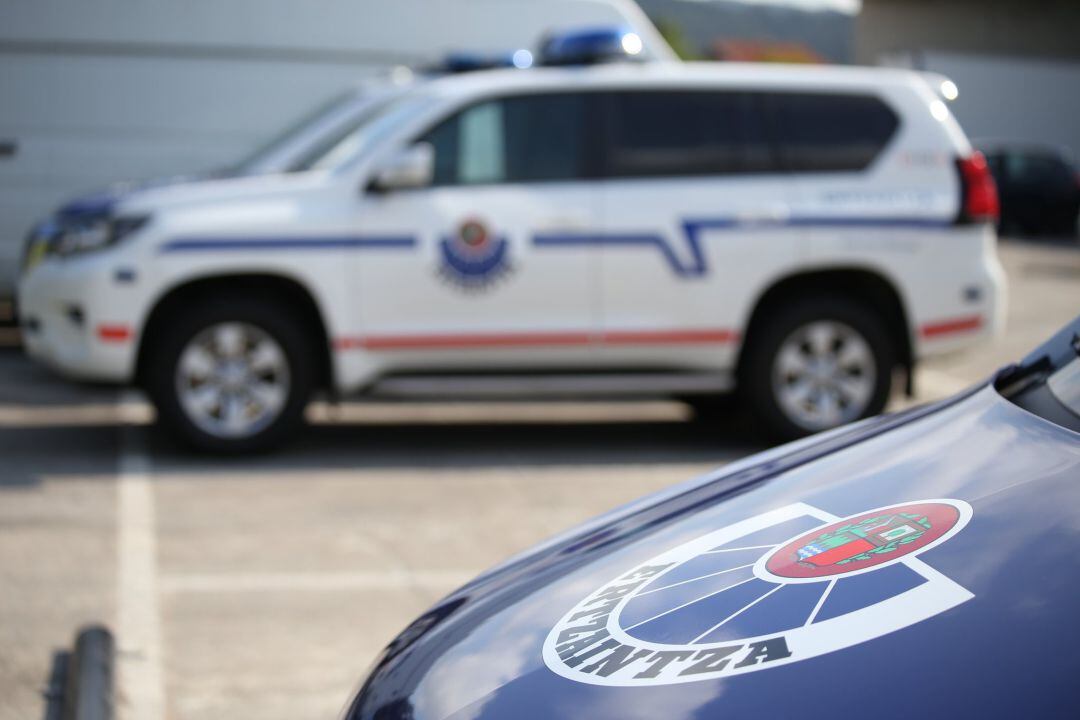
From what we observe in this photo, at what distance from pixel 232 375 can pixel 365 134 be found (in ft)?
4.35

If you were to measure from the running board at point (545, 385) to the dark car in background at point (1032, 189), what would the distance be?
67.8 feet

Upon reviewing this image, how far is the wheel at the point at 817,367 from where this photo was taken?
7719mm

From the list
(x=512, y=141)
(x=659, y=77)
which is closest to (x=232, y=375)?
(x=512, y=141)

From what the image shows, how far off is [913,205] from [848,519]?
593cm

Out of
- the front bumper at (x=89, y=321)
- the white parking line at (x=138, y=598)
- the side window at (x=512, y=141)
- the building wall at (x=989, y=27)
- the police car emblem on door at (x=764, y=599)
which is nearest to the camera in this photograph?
the police car emblem on door at (x=764, y=599)

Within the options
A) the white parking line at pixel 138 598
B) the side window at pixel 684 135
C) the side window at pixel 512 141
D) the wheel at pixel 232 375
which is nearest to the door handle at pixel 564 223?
the side window at pixel 512 141

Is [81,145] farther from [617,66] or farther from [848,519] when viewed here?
[848,519]

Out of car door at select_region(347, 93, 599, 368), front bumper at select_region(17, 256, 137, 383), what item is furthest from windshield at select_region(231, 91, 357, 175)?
front bumper at select_region(17, 256, 137, 383)

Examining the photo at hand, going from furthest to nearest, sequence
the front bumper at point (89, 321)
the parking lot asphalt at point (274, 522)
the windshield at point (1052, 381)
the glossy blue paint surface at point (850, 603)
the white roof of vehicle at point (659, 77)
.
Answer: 1. the white roof of vehicle at point (659, 77)
2. the front bumper at point (89, 321)
3. the parking lot asphalt at point (274, 522)
4. the windshield at point (1052, 381)
5. the glossy blue paint surface at point (850, 603)

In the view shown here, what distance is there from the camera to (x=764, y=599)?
75.1 inches

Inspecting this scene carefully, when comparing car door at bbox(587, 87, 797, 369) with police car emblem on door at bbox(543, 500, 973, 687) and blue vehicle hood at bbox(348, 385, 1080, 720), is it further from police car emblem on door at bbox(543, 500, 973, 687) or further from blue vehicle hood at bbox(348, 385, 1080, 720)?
police car emblem on door at bbox(543, 500, 973, 687)

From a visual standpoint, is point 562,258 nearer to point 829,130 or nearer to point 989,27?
point 829,130

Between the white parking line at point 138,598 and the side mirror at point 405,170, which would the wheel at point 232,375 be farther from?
the side mirror at point 405,170

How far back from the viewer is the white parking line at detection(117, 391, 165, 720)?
13.3ft
